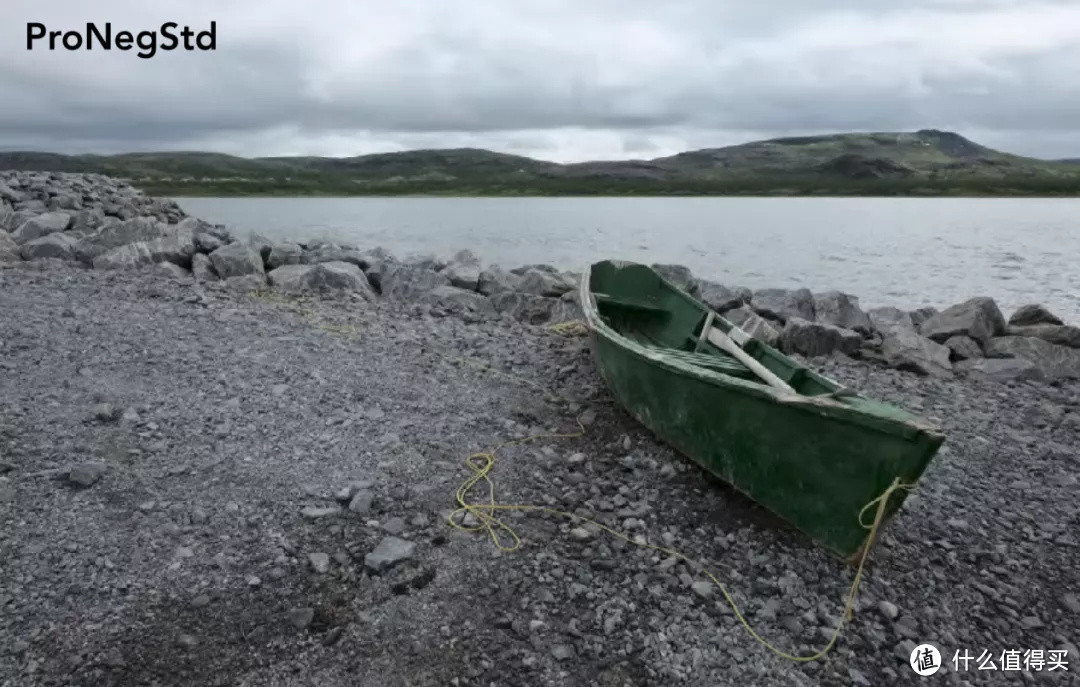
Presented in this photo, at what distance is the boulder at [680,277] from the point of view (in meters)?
16.4

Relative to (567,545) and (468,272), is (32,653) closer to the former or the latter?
(567,545)

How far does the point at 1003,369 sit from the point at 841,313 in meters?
3.44


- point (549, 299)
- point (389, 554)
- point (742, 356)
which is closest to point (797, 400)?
point (742, 356)

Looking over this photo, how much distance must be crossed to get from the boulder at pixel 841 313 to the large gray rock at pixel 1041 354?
6.78ft

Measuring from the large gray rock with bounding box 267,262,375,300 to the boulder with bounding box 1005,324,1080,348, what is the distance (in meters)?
11.9

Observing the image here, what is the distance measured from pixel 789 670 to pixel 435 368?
19.2ft

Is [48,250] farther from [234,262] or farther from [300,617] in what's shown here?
[300,617]

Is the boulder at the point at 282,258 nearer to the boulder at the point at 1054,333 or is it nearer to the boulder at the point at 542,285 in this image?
the boulder at the point at 542,285

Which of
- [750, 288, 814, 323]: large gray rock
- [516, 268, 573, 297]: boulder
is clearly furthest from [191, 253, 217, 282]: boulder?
[750, 288, 814, 323]: large gray rock

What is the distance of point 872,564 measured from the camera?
6137 millimetres

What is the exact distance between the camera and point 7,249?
14031 millimetres

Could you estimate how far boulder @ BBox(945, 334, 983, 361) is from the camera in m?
13.0

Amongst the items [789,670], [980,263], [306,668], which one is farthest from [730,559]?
[980,263]

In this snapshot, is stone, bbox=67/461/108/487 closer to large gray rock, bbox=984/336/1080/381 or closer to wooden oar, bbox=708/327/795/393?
wooden oar, bbox=708/327/795/393
